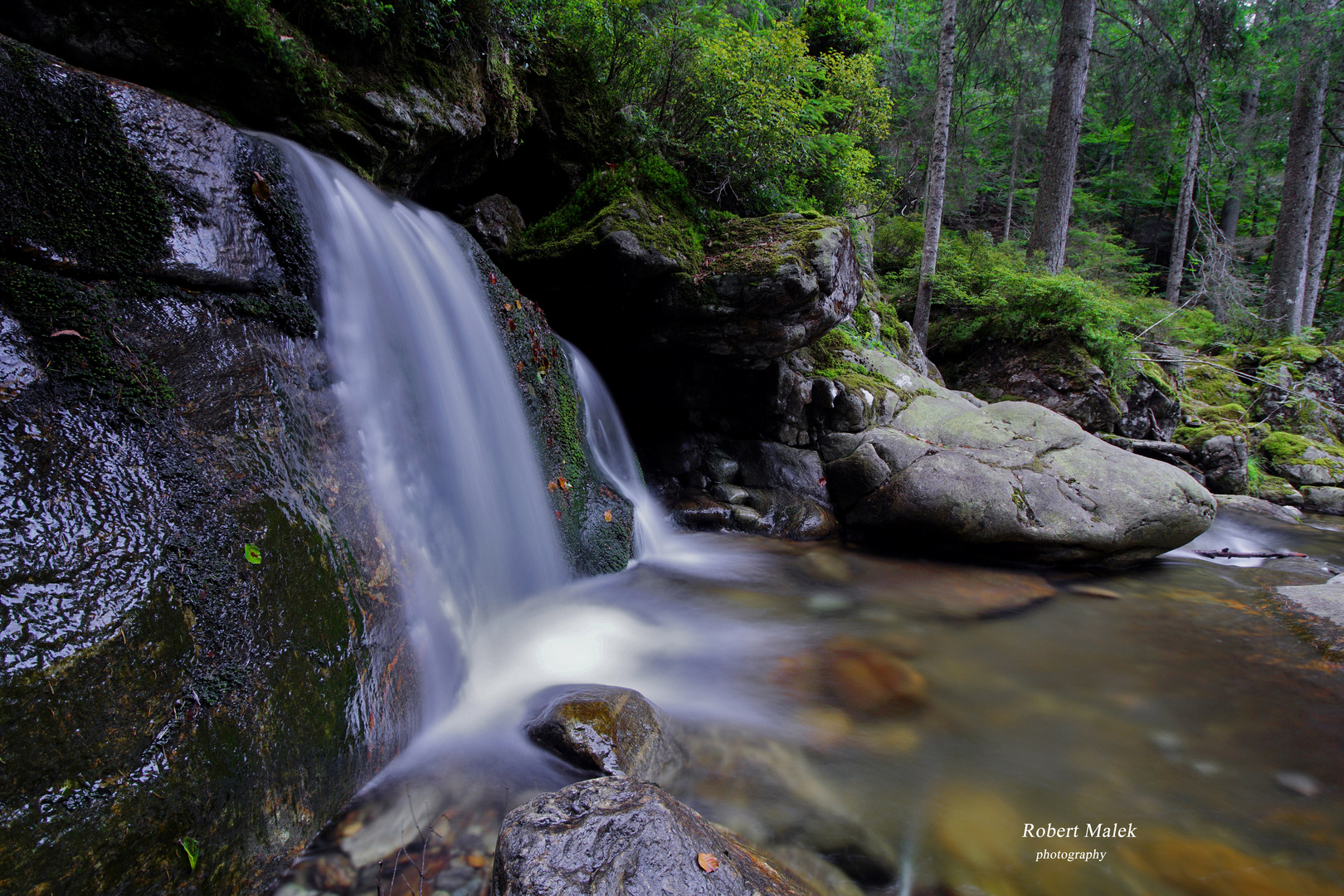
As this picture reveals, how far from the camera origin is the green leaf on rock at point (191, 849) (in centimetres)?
176

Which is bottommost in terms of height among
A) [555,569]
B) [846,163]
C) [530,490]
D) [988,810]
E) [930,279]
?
[988,810]

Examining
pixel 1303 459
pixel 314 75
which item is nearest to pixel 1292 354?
pixel 1303 459

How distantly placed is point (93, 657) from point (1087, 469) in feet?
25.2

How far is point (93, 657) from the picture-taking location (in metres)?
1.67

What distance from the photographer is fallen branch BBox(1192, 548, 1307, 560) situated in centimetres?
663

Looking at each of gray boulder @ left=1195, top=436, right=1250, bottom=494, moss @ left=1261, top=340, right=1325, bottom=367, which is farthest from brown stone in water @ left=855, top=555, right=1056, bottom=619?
moss @ left=1261, top=340, right=1325, bottom=367

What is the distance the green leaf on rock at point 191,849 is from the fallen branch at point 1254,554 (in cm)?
899

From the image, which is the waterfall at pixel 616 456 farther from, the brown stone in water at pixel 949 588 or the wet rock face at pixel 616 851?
the wet rock face at pixel 616 851

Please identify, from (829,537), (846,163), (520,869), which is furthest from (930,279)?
(520,869)

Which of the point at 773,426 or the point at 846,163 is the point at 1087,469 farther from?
the point at 846,163

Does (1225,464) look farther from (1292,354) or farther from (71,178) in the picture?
(71,178)

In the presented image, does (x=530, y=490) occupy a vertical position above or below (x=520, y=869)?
above

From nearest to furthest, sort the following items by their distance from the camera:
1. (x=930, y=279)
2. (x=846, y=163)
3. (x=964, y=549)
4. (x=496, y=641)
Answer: (x=496, y=641) → (x=964, y=549) → (x=846, y=163) → (x=930, y=279)

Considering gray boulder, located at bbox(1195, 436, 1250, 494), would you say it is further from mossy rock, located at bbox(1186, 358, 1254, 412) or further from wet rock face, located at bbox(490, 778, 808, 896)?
wet rock face, located at bbox(490, 778, 808, 896)
